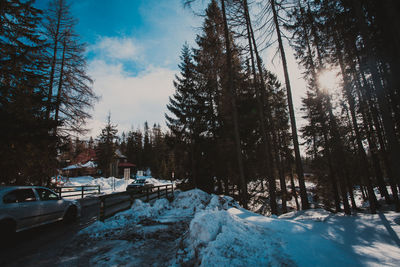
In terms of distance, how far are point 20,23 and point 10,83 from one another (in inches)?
140

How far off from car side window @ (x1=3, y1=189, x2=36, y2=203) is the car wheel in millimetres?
1833

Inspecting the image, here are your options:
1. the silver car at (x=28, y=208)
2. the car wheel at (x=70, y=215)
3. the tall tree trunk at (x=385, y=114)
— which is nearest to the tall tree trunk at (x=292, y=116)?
the tall tree trunk at (x=385, y=114)

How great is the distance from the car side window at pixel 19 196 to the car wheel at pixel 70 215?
183 cm

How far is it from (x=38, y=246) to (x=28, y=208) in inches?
66.6

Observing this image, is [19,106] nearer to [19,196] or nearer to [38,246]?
[19,196]

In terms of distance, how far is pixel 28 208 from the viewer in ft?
20.2

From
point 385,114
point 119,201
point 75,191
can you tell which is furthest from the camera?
point 75,191

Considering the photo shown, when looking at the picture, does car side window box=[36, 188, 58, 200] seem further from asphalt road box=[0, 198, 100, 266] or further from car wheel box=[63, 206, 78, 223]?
asphalt road box=[0, 198, 100, 266]

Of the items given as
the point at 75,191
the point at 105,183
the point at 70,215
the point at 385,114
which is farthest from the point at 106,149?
the point at 385,114

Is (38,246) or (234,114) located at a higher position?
(234,114)

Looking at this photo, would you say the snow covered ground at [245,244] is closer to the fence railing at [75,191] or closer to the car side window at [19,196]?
the car side window at [19,196]

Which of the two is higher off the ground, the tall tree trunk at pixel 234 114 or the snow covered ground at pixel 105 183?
the tall tree trunk at pixel 234 114

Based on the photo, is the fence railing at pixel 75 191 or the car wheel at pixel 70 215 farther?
the fence railing at pixel 75 191

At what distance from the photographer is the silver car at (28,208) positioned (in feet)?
18.1
